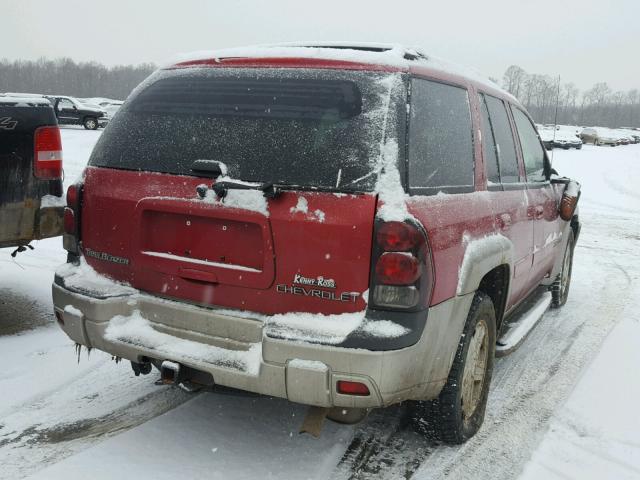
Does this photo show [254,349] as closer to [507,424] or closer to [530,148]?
[507,424]

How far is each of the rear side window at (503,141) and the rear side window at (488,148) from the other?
0.23 ft

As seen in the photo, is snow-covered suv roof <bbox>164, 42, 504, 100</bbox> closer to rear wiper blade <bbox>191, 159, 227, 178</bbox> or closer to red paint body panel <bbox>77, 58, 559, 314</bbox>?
red paint body panel <bbox>77, 58, 559, 314</bbox>

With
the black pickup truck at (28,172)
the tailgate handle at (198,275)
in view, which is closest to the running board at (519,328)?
the tailgate handle at (198,275)

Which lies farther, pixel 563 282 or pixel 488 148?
pixel 563 282

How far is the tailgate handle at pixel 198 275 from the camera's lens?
2696mm

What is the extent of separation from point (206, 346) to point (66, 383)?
1565 millimetres

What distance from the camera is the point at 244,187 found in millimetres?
2611

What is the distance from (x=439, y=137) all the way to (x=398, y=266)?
2.77 ft

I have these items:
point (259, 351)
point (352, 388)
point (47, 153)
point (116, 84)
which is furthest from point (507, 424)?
point (116, 84)

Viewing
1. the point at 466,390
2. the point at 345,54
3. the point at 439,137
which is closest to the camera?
the point at 345,54

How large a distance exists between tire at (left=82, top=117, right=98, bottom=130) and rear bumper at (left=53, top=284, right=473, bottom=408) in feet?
101

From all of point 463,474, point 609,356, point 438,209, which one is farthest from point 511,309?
point 438,209

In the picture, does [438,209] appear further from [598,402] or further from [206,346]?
[598,402]

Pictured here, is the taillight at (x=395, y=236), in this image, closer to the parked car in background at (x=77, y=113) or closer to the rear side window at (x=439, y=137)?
the rear side window at (x=439, y=137)
